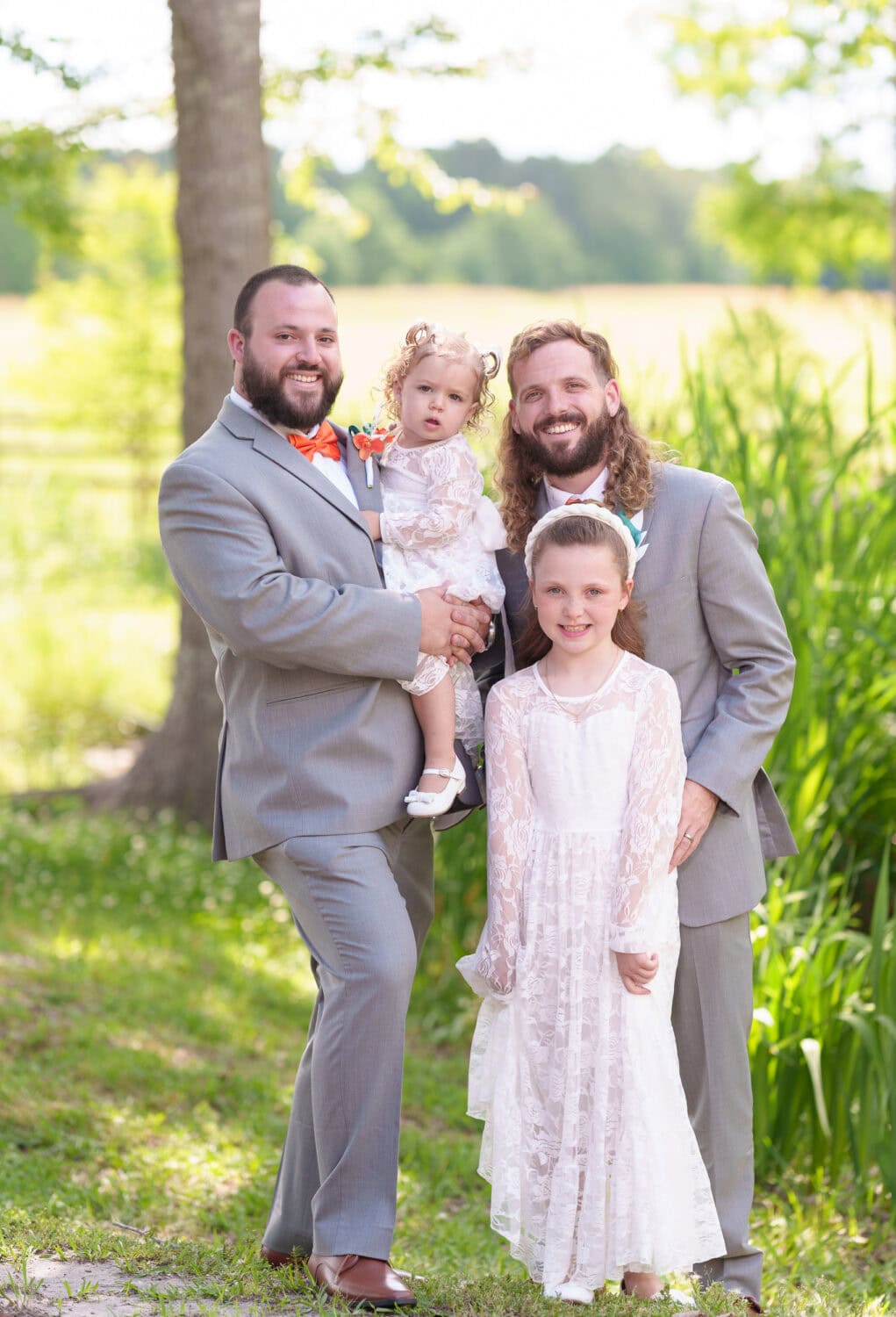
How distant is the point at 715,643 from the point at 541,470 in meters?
0.55

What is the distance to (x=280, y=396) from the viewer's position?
10.2 ft

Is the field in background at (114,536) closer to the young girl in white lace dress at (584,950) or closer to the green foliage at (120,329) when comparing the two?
the green foliage at (120,329)

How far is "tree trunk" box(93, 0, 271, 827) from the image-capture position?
688 cm

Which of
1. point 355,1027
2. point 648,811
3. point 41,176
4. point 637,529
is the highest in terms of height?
point 41,176

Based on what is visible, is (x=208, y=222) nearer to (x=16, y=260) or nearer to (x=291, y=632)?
(x=291, y=632)

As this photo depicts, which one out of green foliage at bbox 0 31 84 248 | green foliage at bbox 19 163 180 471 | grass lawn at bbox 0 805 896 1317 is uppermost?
green foliage at bbox 19 163 180 471

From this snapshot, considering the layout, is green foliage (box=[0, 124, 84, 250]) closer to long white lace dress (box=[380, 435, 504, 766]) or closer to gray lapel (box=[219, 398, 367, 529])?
gray lapel (box=[219, 398, 367, 529])

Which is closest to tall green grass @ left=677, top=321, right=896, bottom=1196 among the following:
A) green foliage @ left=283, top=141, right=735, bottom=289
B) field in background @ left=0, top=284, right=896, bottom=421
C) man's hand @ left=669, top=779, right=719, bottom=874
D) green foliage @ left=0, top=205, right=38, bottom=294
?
man's hand @ left=669, top=779, right=719, bottom=874

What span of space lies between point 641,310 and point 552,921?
1243 inches

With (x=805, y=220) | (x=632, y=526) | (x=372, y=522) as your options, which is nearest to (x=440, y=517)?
→ (x=372, y=522)

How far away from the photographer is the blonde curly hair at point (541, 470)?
3143 millimetres

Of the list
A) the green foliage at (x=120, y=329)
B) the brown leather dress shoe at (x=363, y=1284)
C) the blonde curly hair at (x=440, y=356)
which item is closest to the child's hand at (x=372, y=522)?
the blonde curly hair at (x=440, y=356)

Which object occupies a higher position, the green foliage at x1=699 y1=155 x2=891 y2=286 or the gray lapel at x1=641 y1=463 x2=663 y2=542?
the green foliage at x1=699 y1=155 x2=891 y2=286

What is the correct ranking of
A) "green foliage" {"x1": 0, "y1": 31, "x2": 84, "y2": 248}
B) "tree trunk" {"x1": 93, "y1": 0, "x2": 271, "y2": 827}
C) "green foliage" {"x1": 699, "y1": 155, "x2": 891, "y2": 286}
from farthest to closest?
1. "green foliage" {"x1": 699, "y1": 155, "x2": 891, "y2": 286}
2. "green foliage" {"x1": 0, "y1": 31, "x2": 84, "y2": 248}
3. "tree trunk" {"x1": 93, "y1": 0, "x2": 271, "y2": 827}
